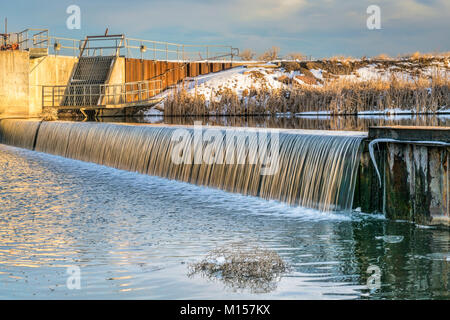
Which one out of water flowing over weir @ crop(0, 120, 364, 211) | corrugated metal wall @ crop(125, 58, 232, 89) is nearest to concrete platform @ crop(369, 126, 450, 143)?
water flowing over weir @ crop(0, 120, 364, 211)

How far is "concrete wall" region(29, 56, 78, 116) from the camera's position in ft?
119

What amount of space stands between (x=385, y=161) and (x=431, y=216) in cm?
129

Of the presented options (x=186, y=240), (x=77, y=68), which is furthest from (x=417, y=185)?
(x=77, y=68)

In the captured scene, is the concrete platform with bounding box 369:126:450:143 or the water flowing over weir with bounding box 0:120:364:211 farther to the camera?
the water flowing over weir with bounding box 0:120:364:211

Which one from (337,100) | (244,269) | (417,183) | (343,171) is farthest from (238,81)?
(244,269)

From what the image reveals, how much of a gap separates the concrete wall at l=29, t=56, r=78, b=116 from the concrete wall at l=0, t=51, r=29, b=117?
0.89 meters

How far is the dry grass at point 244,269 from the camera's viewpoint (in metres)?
6.57

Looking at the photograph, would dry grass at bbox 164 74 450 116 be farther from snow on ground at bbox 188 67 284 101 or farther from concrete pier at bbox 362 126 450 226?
concrete pier at bbox 362 126 450 226

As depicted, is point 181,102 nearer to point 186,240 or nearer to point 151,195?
point 151,195

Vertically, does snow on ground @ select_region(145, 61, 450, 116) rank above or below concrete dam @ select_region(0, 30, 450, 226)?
above

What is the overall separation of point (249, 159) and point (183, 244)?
496 cm

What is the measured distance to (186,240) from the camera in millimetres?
8742

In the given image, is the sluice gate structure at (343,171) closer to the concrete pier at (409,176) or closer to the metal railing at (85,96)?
the concrete pier at (409,176)

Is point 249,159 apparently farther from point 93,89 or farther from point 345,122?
point 93,89
